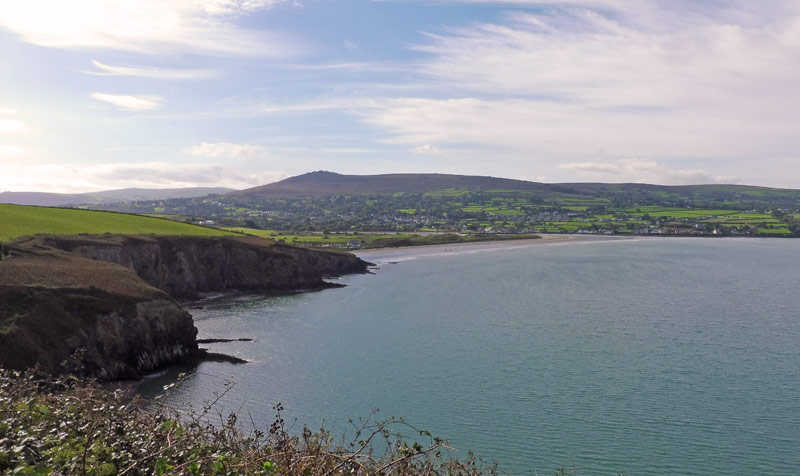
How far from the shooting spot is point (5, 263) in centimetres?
4234

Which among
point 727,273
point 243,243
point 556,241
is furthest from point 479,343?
point 556,241

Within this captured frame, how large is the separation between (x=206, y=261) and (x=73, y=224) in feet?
58.3

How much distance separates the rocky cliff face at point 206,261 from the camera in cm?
6328

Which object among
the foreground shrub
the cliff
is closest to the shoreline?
the cliff

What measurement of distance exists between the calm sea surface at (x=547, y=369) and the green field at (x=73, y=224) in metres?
20.8

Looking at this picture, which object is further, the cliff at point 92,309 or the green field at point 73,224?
the green field at point 73,224

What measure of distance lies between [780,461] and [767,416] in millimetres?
6038

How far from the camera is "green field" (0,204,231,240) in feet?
211

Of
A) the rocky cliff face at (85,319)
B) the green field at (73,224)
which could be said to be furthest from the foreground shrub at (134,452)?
the green field at (73,224)

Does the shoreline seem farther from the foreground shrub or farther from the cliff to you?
the foreground shrub

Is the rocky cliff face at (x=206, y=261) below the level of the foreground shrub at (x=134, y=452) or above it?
below

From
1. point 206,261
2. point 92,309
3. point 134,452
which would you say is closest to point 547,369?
point 92,309

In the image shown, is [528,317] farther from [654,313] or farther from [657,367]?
[657,367]

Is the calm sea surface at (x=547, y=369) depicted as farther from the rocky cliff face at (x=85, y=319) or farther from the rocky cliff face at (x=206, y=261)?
the rocky cliff face at (x=206, y=261)
